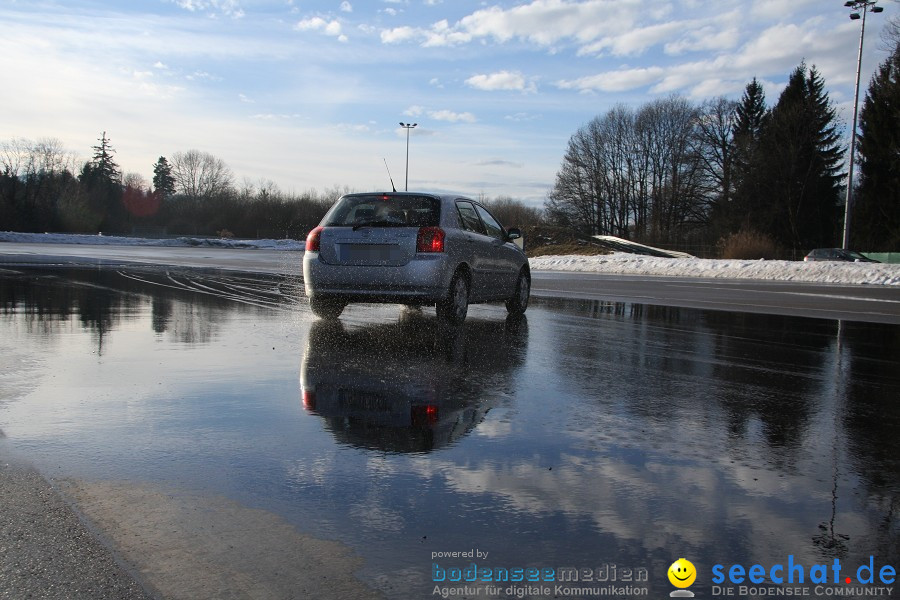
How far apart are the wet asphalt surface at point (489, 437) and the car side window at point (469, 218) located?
1.76 meters

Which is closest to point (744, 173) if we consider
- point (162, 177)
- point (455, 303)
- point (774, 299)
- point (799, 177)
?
point (799, 177)

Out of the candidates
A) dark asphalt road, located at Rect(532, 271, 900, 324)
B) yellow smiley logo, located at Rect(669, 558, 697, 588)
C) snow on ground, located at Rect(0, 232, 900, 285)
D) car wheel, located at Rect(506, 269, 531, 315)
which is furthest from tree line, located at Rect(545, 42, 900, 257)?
yellow smiley logo, located at Rect(669, 558, 697, 588)

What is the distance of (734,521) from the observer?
3305 mm

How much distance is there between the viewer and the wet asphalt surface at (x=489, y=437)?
3.11m

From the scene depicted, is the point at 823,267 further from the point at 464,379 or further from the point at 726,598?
the point at 726,598

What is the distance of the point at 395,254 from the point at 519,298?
3.50 meters

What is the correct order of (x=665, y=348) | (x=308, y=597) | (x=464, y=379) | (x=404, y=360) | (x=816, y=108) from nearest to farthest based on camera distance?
(x=308, y=597) → (x=464, y=379) → (x=404, y=360) → (x=665, y=348) → (x=816, y=108)

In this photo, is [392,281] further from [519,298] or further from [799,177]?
[799,177]

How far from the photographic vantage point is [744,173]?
6531cm

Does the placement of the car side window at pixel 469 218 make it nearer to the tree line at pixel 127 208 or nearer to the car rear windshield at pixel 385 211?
the car rear windshield at pixel 385 211

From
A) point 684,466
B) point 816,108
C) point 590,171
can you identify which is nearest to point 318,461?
point 684,466

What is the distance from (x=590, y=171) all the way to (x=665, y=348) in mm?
79005

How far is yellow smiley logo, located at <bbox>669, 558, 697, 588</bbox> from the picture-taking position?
2.75 m

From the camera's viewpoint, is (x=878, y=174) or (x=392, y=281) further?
(x=878, y=174)
